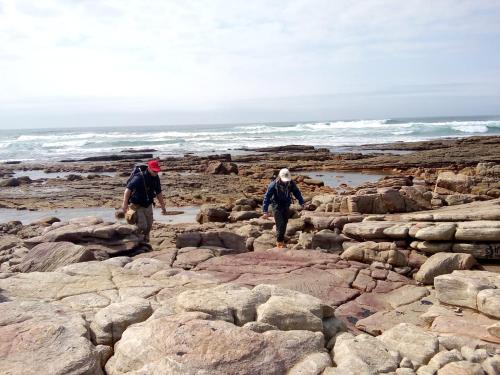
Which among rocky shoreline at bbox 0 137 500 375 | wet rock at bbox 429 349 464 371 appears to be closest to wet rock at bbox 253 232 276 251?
rocky shoreline at bbox 0 137 500 375

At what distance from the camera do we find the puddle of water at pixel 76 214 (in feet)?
53.7

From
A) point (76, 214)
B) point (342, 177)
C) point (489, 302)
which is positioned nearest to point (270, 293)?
point (489, 302)

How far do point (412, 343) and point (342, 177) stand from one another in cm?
2179

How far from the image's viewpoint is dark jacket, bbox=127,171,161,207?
9922 millimetres

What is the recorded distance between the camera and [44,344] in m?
4.23

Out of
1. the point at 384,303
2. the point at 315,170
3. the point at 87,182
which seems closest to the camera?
the point at 384,303

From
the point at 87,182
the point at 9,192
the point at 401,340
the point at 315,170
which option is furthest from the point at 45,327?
the point at 315,170

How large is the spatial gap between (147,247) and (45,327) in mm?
5529

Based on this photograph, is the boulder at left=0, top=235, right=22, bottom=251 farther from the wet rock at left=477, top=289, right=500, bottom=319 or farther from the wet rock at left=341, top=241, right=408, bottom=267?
the wet rock at left=477, top=289, right=500, bottom=319

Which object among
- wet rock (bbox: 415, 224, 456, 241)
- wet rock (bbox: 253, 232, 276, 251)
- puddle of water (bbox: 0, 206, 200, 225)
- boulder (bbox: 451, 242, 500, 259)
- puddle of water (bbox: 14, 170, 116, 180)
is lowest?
puddle of water (bbox: 14, 170, 116, 180)

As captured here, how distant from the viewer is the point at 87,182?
2655 cm

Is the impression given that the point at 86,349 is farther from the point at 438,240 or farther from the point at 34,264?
the point at 438,240

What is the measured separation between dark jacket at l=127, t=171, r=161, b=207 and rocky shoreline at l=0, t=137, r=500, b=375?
63cm

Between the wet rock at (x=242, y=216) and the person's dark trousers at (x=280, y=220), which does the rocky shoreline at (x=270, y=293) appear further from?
the person's dark trousers at (x=280, y=220)
